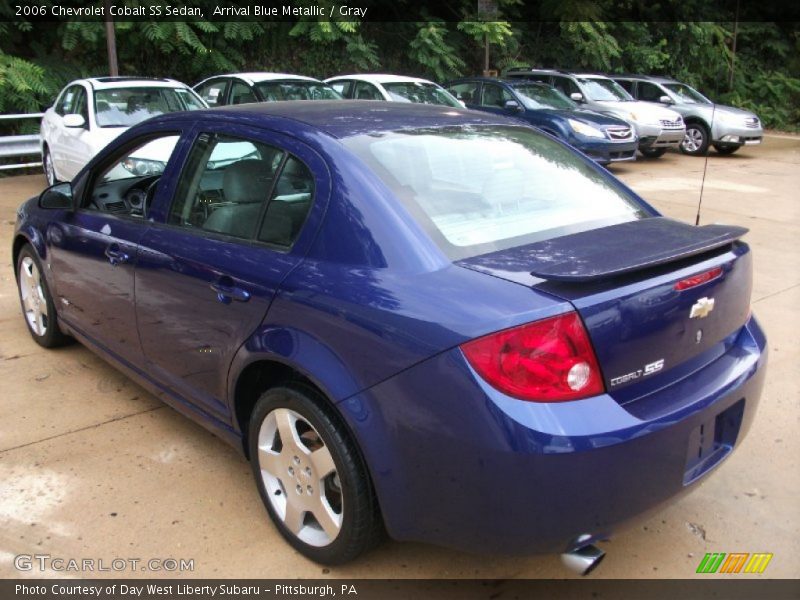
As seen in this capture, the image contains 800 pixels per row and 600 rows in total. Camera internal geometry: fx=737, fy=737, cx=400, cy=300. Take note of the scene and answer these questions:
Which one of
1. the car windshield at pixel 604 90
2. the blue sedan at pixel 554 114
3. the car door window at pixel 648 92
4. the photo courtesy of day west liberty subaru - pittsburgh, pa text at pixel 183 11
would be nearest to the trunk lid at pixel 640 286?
the blue sedan at pixel 554 114

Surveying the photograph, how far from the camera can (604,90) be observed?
15312mm

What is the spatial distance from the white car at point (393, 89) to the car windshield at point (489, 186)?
932cm

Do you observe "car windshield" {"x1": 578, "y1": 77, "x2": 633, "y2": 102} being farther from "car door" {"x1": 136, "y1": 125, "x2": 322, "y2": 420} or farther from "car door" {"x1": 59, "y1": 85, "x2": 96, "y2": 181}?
"car door" {"x1": 136, "y1": 125, "x2": 322, "y2": 420}

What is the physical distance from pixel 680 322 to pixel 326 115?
1615mm

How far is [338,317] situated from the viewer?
2.37 meters

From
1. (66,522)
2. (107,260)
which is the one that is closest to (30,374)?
(107,260)

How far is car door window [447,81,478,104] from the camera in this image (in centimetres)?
1395

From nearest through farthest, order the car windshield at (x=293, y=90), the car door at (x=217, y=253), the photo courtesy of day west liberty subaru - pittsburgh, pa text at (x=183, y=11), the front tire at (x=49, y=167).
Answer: the car door at (x=217, y=253)
the front tire at (x=49, y=167)
the car windshield at (x=293, y=90)
the photo courtesy of day west liberty subaru - pittsburgh, pa text at (x=183, y=11)

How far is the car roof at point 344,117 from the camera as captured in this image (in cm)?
289

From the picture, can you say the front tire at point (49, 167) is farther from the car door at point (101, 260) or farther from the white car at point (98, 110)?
the car door at point (101, 260)

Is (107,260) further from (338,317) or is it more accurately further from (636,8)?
(636,8)

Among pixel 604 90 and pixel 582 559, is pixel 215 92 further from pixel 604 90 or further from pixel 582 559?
pixel 582 559

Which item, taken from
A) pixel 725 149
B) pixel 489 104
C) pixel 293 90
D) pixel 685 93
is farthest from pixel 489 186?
pixel 685 93

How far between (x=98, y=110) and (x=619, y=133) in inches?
325
